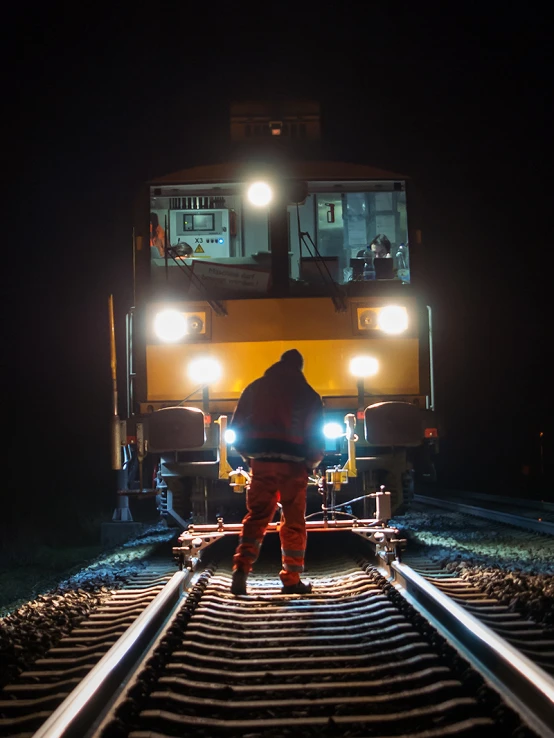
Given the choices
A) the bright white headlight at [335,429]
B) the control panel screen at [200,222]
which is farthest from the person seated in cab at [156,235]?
the bright white headlight at [335,429]

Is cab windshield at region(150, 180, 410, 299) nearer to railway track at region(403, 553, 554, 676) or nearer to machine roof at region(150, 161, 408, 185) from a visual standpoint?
machine roof at region(150, 161, 408, 185)

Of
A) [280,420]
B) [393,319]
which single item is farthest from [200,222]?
[280,420]

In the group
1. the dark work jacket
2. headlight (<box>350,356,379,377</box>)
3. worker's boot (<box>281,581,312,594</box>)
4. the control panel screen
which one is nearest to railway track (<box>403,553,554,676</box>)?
worker's boot (<box>281,581,312,594</box>)

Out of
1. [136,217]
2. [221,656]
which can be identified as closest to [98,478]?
[136,217]

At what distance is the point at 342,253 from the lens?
27.4 feet

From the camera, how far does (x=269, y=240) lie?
784 cm

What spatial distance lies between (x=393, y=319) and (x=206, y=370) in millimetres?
1926

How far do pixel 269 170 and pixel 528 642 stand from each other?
220 inches

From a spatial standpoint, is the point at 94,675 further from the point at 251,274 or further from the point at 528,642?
the point at 251,274

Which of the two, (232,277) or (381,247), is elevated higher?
(381,247)

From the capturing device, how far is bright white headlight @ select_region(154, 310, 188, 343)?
7.64 m

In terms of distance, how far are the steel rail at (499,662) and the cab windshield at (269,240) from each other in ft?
13.6

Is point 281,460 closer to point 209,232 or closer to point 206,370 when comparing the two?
point 206,370

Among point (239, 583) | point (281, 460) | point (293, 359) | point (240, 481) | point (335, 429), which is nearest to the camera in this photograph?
point (239, 583)
